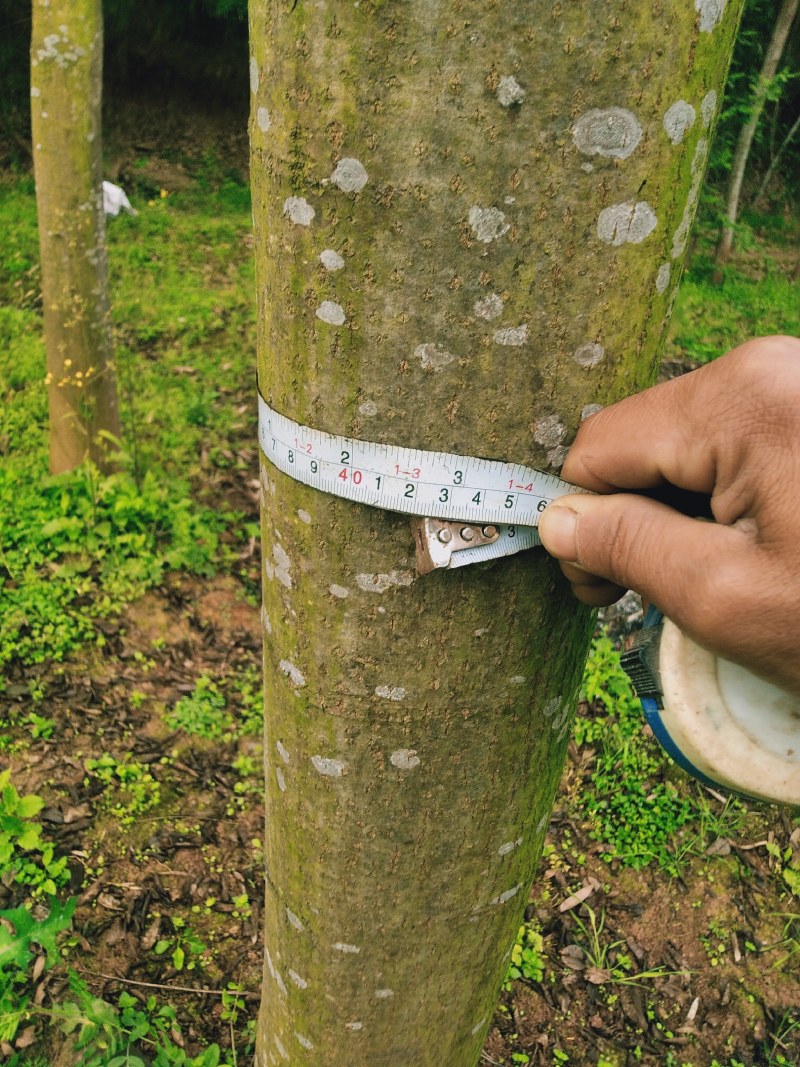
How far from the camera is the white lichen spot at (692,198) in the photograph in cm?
84

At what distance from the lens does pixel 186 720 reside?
3561 mm

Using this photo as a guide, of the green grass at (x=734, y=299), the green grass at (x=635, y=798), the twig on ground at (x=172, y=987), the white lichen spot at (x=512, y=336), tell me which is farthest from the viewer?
the green grass at (x=734, y=299)

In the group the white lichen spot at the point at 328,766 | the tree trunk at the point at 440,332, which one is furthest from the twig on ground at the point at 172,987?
the white lichen spot at the point at 328,766

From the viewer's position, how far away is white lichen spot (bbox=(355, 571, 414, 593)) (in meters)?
0.97

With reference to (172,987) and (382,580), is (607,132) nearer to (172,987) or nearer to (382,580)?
(382,580)

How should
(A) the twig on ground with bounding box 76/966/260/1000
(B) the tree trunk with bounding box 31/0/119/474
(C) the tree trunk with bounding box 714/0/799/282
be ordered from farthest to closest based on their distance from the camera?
(C) the tree trunk with bounding box 714/0/799/282
(B) the tree trunk with bounding box 31/0/119/474
(A) the twig on ground with bounding box 76/966/260/1000

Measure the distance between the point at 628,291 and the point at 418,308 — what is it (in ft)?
0.80

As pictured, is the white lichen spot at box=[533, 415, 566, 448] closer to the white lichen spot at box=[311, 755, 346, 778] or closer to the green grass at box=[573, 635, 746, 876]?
the white lichen spot at box=[311, 755, 346, 778]

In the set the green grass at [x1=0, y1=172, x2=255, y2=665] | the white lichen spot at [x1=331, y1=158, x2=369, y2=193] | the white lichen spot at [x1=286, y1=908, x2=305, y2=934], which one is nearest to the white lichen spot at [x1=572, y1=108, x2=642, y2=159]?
the white lichen spot at [x1=331, y1=158, x2=369, y2=193]

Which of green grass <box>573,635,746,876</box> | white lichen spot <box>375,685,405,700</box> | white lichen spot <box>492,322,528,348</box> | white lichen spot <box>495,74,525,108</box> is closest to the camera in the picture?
white lichen spot <box>495,74,525,108</box>

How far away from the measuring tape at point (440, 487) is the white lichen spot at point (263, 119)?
1.13 ft

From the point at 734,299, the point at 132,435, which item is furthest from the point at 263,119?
the point at 734,299

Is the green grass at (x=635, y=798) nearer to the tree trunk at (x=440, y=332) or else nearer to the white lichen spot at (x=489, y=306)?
the tree trunk at (x=440, y=332)

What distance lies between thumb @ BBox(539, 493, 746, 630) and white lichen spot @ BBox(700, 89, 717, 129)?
429 millimetres
